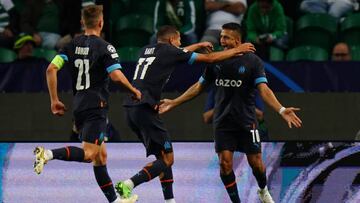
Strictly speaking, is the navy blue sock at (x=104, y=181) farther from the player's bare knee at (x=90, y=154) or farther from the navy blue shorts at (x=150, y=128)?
the navy blue shorts at (x=150, y=128)

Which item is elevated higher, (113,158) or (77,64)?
(77,64)

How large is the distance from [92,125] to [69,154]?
1.22 ft

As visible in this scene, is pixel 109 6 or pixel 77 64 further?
pixel 109 6

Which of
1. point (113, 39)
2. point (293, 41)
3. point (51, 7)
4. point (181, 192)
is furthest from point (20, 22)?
point (181, 192)

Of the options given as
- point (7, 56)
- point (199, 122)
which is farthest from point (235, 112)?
point (7, 56)

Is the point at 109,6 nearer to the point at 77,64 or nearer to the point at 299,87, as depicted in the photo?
the point at 299,87

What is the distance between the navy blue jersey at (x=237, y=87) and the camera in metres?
10.8

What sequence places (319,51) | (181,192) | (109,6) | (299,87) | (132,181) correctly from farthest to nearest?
(109,6), (319,51), (299,87), (181,192), (132,181)

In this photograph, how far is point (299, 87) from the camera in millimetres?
13430

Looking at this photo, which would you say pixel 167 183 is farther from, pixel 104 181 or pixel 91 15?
pixel 91 15

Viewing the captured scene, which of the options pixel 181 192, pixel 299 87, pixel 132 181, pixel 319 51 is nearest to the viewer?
pixel 132 181

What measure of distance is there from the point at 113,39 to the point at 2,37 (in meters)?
1.65

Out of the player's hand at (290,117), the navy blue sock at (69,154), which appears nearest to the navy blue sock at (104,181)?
the navy blue sock at (69,154)

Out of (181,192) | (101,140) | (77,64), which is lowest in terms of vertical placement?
(181,192)
